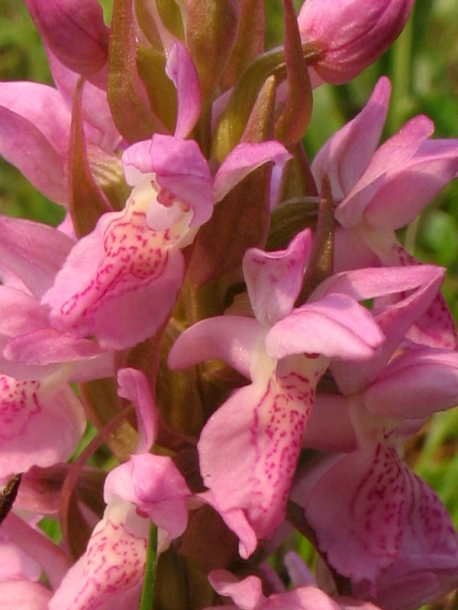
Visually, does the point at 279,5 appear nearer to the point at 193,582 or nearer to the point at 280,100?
the point at 280,100

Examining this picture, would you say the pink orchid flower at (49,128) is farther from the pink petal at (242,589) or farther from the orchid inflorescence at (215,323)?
the pink petal at (242,589)

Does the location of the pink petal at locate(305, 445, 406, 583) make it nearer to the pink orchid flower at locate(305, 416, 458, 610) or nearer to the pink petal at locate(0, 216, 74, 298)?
the pink orchid flower at locate(305, 416, 458, 610)

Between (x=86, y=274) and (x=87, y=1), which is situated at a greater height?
(x=87, y=1)

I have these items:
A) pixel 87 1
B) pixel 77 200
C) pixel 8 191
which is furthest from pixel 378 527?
pixel 8 191

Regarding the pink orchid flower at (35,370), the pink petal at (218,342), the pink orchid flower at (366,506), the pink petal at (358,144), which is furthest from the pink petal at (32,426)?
the pink petal at (358,144)

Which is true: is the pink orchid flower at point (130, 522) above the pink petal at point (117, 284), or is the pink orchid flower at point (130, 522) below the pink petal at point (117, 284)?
below

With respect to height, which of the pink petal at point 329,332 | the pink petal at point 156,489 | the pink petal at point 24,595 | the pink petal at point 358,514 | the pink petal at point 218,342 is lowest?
the pink petal at point 24,595

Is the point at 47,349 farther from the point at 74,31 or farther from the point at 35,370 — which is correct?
the point at 74,31

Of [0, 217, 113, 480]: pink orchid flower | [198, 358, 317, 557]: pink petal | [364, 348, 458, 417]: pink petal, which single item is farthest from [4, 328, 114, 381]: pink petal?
[364, 348, 458, 417]: pink petal
